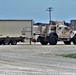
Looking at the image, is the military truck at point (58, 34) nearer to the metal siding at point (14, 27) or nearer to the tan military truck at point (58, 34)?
the tan military truck at point (58, 34)

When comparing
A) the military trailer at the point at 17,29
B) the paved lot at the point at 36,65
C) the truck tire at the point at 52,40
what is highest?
the military trailer at the point at 17,29

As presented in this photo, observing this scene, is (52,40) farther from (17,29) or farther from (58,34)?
(17,29)

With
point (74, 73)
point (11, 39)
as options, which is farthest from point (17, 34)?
point (74, 73)

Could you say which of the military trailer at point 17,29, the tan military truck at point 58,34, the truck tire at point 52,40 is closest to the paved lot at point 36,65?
the truck tire at point 52,40

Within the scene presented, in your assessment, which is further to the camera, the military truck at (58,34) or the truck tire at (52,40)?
the military truck at (58,34)

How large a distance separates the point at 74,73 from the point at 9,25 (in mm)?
41011

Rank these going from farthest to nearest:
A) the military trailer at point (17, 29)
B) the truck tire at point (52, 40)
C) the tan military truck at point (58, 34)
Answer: the military trailer at point (17, 29)
the tan military truck at point (58, 34)
the truck tire at point (52, 40)

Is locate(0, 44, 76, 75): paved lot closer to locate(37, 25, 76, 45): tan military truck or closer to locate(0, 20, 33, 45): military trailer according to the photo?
locate(37, 25, 76, 45): tan military truck

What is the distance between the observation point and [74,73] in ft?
56.0

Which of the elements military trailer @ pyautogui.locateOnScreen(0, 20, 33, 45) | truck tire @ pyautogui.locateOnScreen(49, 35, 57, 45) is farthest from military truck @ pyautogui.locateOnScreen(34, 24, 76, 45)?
military trailer @ pyautogui.locateOnScreen(0, 20, 33, 45)

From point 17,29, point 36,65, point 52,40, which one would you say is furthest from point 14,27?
point 36,65

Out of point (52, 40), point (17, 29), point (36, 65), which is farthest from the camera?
point (17, 29)

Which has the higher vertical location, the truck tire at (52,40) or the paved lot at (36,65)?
the truck tire at (52,40)

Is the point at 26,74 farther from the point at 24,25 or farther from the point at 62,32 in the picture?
the point at 24,25
